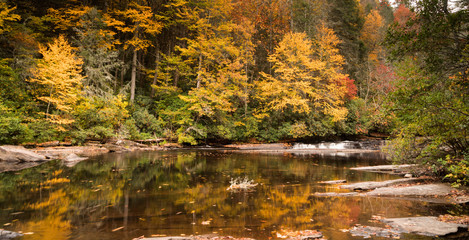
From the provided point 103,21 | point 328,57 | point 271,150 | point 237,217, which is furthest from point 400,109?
point 103,21

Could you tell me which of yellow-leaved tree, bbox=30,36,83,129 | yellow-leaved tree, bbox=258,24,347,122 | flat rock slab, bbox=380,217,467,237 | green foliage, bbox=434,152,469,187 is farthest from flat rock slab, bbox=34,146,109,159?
green foliage, bbox=434,152,469,187

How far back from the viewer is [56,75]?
16.7 m

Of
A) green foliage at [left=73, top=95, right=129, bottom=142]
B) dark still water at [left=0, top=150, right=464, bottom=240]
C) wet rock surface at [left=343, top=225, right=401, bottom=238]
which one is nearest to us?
wet rock surface at [left=343, top=225, right=401, bottom=238]

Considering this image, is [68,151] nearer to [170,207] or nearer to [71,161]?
[71,161]

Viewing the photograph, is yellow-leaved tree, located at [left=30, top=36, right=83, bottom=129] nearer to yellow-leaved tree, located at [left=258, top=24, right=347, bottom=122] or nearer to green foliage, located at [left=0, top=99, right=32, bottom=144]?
green foliage, located at [left=0, top=99, right=32, bottom=144]

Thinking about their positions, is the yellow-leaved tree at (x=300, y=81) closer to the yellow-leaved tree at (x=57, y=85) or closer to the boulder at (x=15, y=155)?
the yellow-leaved tree at (x=57, y=85)

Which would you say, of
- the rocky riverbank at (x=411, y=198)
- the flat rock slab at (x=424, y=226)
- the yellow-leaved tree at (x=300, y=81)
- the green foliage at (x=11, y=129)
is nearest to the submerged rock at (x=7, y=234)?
the rocky riverbank at (x=411, y=198)

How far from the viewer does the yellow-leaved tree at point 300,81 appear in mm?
23453

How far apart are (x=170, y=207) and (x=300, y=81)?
2065 centimetres

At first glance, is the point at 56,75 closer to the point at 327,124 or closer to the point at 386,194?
the point at 386,194

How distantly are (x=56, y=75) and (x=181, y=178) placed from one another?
13049 millimetres

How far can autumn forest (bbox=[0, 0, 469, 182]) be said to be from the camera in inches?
275

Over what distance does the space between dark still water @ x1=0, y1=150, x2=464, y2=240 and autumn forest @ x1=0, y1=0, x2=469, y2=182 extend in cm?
332

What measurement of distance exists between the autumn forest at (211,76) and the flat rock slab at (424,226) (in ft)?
8.86
